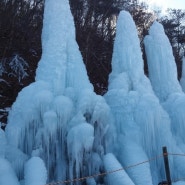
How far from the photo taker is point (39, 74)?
24.3 ft

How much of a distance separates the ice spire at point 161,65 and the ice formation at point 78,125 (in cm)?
83

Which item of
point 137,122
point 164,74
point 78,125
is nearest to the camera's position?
point 78,125

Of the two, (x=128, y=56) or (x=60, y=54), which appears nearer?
(x=60, y=54)

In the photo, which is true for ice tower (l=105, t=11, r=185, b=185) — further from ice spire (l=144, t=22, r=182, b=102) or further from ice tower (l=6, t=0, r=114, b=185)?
ice spire (l=144, t=22, r=182, b=102)

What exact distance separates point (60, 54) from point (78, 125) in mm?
1943

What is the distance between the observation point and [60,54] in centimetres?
766

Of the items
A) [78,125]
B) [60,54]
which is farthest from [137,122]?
[60,54]

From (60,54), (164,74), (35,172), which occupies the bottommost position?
(35,172)

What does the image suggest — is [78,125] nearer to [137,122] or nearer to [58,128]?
[58,128]

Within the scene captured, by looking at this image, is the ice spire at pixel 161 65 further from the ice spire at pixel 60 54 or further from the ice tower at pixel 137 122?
the ice spire at pixel 60 54

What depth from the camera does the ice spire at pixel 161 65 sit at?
9398mm

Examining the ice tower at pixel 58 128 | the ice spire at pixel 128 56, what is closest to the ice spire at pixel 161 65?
the ice spire at pixel 128 56

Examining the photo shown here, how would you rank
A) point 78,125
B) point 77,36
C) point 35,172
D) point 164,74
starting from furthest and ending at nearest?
point 77,36 → point 164,74 → point 78,125 → point 35,172

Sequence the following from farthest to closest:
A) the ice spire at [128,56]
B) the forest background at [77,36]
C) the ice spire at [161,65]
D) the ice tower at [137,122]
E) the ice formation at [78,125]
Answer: the forest background at [77,36]
the ice spire at [161,65]
the ice spire at [128,56]
the ice tower at [137,122]
the ice formation at [78,125]
